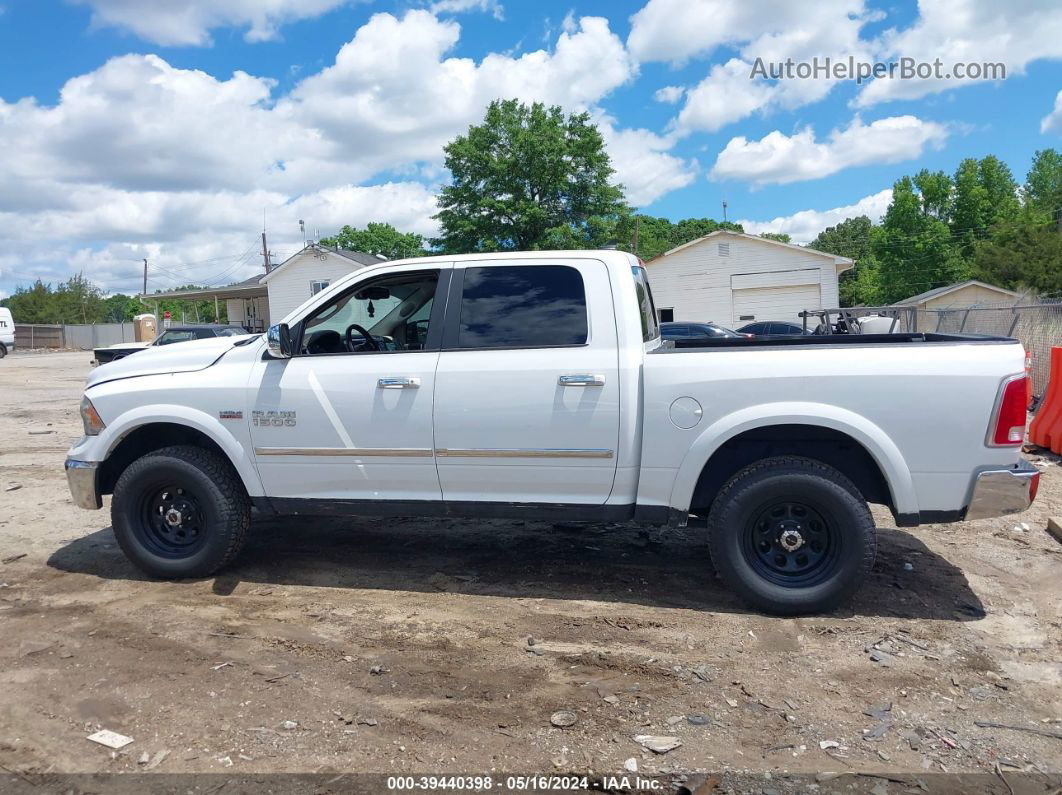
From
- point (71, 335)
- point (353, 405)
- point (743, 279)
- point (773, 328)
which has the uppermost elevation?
point (743, 279)

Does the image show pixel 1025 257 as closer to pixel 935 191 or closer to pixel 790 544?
pixel 935 191

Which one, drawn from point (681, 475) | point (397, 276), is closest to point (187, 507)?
point (397, 276)

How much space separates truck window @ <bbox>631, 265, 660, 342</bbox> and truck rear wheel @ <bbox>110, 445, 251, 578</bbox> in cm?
284

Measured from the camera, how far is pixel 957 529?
6.24 m

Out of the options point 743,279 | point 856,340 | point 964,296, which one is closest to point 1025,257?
point 964,296

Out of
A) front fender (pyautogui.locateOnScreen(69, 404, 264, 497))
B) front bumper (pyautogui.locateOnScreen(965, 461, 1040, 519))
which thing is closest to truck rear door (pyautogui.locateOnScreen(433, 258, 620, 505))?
front fender (pyautogui.locateOnScreen(69, 404, 264, 497))

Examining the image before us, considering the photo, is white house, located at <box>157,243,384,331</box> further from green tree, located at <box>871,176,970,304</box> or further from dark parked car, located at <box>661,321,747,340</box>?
green tree, located at <box>871,176,970,304</box>

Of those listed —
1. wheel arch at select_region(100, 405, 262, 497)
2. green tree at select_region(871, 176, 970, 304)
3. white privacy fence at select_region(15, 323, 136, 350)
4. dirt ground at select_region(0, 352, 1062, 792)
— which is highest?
green tree at select_region(871, 176, 970, 304)

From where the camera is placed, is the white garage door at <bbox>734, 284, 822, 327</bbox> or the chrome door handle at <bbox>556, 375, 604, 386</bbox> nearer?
the chrome door handle at <bbox>556, 375, 604, 386</bbox>

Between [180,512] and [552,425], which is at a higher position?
[552,425]

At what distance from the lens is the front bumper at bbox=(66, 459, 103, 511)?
5.20m

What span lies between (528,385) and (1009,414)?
A: 8.39 ft

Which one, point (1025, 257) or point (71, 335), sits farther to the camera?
point (71, 335)

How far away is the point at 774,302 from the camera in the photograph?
1428 inches
